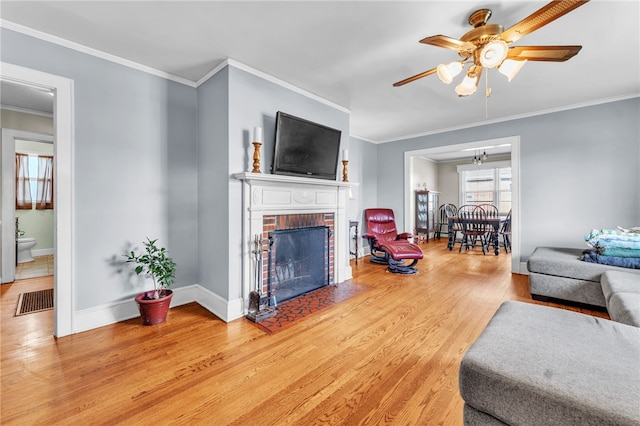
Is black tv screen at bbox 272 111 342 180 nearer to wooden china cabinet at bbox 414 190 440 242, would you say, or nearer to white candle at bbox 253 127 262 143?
white candle at bbox 253 127 262 143

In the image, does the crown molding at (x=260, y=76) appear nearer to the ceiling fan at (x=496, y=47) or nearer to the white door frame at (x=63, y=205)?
the white door frame at (x=63, y=205)

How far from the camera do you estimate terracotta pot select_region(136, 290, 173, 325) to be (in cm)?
235

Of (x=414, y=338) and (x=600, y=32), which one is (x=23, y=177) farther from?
(x=600, y=32)

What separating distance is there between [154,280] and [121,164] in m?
1.12

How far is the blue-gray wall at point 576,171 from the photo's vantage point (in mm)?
3420

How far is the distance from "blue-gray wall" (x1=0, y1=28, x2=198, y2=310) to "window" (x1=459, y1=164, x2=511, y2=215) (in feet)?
25.2

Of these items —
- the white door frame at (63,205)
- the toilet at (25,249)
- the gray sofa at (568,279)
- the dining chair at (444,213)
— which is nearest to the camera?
the white door frame at (63,205)

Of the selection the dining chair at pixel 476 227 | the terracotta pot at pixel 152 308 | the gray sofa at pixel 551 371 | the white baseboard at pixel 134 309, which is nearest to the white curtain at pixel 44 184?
the white baseboard at pixel 134 309

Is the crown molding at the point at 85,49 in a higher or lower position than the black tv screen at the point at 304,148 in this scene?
higher

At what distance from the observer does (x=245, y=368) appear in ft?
5.85

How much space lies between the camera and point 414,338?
2.16 m

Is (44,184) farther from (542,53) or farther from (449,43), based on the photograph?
(542,53)

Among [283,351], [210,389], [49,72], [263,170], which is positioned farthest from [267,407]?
[49,72]

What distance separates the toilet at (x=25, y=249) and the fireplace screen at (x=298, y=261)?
4.65 metres
